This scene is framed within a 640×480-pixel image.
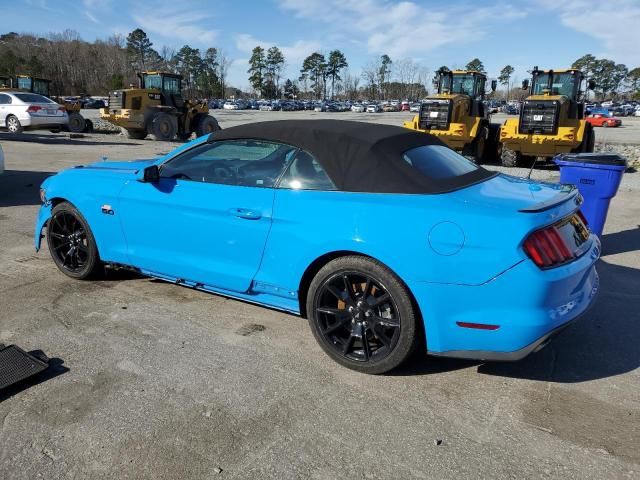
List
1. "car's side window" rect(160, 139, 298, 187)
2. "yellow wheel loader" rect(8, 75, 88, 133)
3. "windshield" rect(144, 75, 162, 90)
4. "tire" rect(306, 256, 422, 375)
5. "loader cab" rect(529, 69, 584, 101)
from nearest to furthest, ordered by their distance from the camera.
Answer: "tire" rect(306, 256, 422, 375), "car's side window" rect(160, 139, 298, 187), "loader cab" rect(529, 69, 584, 101), "windshield" rect(144, 75, 162, 90), "yellow wheel loader" rect(8, 75, 88, 133)

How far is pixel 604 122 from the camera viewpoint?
41750mm

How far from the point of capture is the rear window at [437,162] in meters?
3.45

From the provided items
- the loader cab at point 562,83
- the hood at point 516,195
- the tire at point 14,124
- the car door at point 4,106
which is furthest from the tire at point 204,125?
the hood at point 516,195

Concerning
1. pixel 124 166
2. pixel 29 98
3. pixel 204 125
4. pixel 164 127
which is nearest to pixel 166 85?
pixel 204 125

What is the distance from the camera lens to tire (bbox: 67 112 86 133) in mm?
23900

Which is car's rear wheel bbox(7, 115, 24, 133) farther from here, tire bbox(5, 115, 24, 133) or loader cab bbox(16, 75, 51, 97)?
loader cab bbox(16, 75, 51, 97)

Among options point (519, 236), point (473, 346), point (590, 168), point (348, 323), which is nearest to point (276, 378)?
point (348, 323)

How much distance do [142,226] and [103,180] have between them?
0.65 metres

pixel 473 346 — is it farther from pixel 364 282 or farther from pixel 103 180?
pixel 103 180

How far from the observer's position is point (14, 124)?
20672 millimetres

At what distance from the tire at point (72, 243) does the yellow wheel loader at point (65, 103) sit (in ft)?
66.3

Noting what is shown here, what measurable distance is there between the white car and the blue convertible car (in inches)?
754

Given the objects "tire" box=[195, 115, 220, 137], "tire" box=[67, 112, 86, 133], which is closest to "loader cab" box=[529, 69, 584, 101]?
"tire" box=[195, 115, 220, 137]

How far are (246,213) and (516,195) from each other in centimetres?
182
